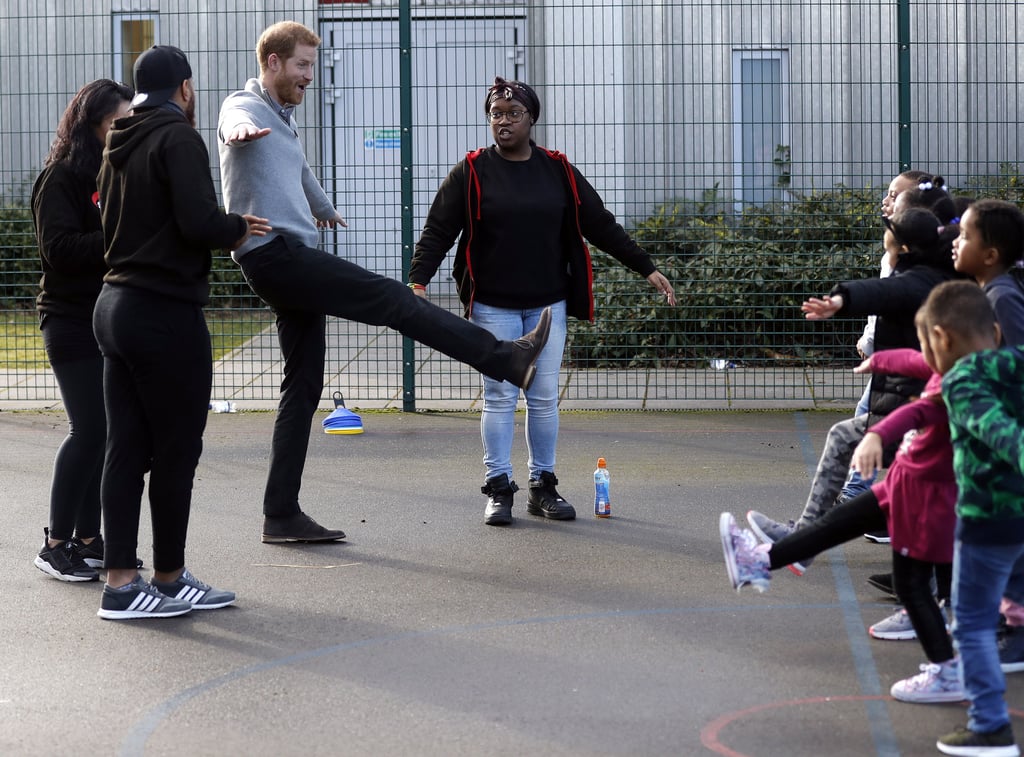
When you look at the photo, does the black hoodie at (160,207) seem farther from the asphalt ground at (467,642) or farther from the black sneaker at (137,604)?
the asphalt ground at (467,642)

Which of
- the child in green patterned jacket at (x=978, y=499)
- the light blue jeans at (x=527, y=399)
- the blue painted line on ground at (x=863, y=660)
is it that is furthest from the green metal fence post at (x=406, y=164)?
the child in green patterned jacket at (x=978, y=499)

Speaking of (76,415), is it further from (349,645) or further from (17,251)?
(17,251)

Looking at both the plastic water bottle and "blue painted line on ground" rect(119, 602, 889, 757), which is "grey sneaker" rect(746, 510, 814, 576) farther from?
the plastic water bottle

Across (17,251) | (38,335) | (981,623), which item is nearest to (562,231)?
(981,623)

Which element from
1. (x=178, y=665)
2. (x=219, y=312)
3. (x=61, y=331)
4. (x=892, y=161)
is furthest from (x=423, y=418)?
(x=178, y=665)

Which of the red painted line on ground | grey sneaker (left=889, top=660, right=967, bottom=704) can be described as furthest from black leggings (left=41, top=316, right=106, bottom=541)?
grey sneaker (left=889, top=660, right=967, bottom=704)

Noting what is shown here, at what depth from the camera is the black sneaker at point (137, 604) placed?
199 inches

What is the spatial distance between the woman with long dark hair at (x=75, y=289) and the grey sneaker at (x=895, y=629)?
3033mm

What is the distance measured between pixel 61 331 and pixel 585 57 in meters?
5.40

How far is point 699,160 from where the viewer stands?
1026 cm

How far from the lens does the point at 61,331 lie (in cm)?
548

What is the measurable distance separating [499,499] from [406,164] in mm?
3814

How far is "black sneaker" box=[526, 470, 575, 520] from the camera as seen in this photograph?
6.56 m

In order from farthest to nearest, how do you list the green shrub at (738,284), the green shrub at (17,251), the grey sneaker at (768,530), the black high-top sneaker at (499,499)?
the green shrub at (17,251) < the green shrub at (738,284) < the black high-top sneaker at (499,499) < the grey sneaker at (768,530)
